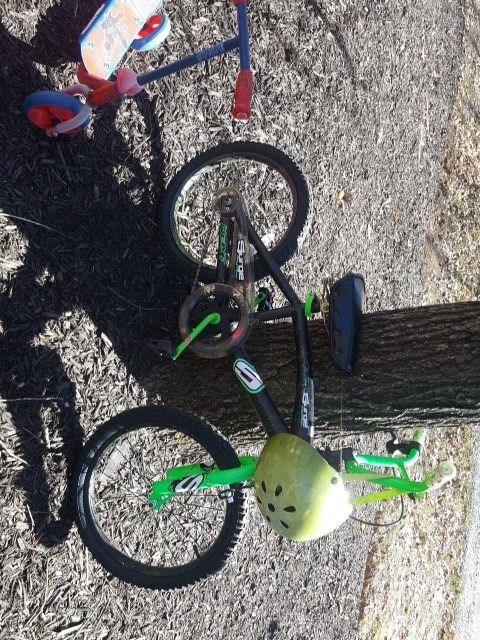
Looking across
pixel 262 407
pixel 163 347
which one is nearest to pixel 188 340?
pixel 163 347

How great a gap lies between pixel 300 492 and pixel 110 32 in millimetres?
1836

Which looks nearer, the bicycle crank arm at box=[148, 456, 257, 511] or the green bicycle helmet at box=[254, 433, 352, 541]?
the green bicycle helmet at box=[254, 433, 352, 541]

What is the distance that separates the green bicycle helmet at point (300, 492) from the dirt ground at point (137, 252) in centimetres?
77

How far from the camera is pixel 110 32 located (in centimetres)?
252

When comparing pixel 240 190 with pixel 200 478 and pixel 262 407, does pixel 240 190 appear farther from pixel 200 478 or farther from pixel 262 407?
pixel 200 478

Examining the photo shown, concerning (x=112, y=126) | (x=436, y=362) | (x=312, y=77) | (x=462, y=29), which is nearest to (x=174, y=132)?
(x=112, y=126)

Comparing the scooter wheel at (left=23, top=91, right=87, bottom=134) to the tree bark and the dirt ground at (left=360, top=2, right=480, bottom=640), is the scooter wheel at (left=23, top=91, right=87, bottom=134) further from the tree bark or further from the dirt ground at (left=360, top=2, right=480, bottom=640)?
the dirt ground at (left=360, top=2, right=480, bottom=640)

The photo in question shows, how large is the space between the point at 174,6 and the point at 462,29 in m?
3.33

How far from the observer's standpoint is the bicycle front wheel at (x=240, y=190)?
304cm

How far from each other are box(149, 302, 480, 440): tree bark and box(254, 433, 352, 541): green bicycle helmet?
574mm

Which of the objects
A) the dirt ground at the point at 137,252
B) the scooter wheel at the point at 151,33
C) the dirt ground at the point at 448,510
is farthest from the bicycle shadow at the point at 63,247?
the dirt ground at the point at 448,510

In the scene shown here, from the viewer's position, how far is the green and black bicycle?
7.33 ft

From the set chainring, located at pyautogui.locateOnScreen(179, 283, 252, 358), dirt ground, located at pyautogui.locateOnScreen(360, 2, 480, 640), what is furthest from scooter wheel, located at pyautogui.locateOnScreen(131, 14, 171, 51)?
dirt ground, located at pyautogui.locateOnScreen(360, 2, 480, 640)

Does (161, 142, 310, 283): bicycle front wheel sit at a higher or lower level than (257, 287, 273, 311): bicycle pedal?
higher
